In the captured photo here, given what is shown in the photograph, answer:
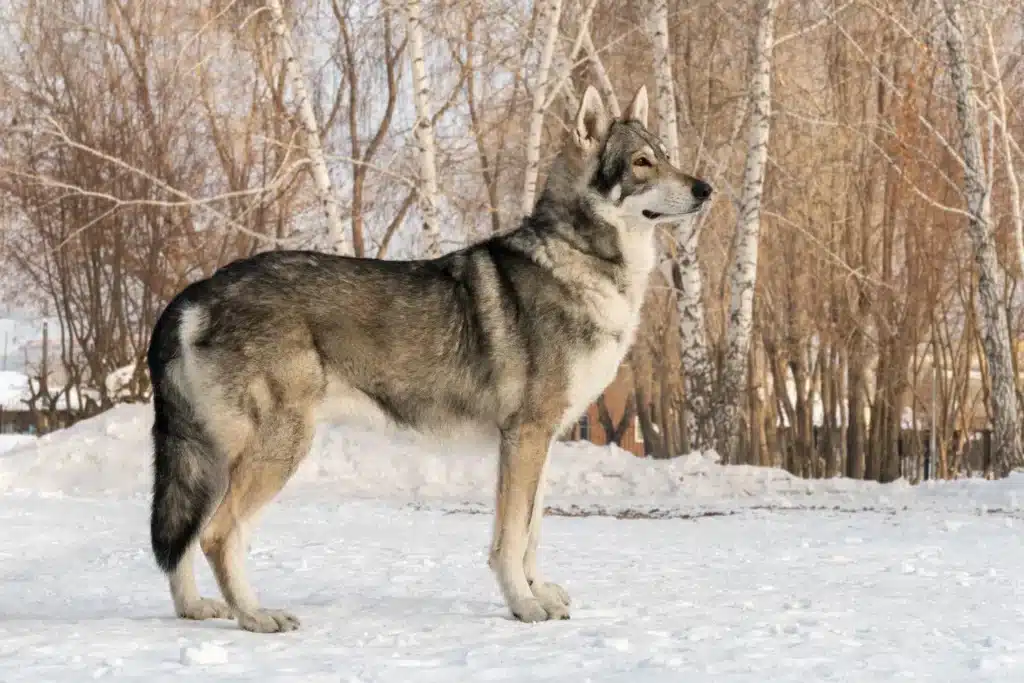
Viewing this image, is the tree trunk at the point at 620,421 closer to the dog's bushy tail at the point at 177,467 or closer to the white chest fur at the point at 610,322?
the white chest fur at the point at 610,322

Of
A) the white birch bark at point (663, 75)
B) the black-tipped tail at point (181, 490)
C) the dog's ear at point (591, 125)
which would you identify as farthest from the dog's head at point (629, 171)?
the white birch bark at point (663, 75)

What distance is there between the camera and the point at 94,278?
2209 cm

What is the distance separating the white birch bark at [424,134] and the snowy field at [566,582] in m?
3.01

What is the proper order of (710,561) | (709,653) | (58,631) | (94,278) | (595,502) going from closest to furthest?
(709,653), (58,631), (710,561), (595,502), (94,278)

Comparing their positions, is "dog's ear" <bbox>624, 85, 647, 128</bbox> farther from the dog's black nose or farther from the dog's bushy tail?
the dog's bushy tail

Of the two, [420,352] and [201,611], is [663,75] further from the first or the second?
[201,611]

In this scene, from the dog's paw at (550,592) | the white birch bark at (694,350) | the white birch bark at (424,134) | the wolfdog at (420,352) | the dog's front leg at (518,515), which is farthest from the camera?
the white birch bark at (694,350)

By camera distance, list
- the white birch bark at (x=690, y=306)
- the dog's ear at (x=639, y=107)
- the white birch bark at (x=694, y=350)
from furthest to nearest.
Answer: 1. the white birch bark at (x=694, y=350)
2. the white birch bark at (x=690, y=306)
3. the dog's ear at (x=639, y=107)

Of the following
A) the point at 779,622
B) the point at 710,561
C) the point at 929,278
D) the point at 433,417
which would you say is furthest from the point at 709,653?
the point at 929,278

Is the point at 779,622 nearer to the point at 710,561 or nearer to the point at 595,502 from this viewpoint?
the point at 710,561

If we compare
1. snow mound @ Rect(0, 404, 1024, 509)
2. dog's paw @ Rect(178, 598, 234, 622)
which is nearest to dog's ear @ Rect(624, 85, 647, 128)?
dog's paw @ Rect(178, 598, 234, 622)

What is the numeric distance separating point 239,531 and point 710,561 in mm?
3589

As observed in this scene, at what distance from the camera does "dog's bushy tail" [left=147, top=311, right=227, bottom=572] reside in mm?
5211

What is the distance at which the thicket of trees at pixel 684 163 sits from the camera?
49.7 ft
